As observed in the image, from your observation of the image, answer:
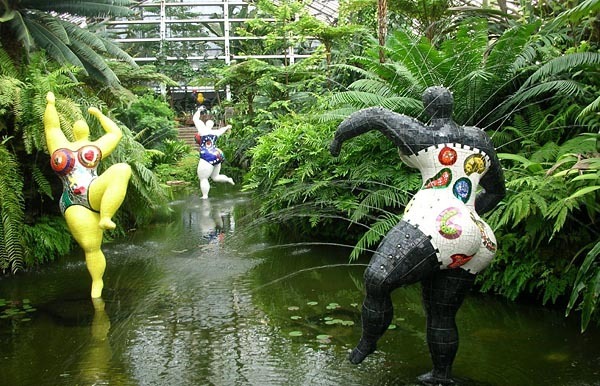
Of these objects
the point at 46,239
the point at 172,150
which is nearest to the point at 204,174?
the point at 46,239

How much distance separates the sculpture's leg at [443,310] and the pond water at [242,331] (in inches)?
11.8

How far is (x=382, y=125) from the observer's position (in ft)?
10.6

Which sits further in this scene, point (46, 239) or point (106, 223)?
point (46, 239)

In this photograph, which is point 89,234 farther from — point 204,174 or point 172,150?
point 172,150

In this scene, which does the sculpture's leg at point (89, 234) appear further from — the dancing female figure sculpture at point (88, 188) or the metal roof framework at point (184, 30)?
the metal roof framework at point (184, 30)

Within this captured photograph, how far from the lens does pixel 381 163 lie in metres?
6.63

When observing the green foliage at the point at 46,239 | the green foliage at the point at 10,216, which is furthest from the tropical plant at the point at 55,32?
the green foliage at the point at 10,216

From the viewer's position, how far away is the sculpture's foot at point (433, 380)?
10.9 ft

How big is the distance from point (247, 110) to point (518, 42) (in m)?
11.4

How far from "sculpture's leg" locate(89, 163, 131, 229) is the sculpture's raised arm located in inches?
107

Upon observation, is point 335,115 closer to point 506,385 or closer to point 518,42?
point 518,42

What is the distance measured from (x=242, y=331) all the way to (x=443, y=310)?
183 cm

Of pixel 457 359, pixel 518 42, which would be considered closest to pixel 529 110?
pixel 518 42

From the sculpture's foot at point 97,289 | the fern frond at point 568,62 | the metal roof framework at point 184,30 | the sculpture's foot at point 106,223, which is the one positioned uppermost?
the metal roof framework at point 184,30
